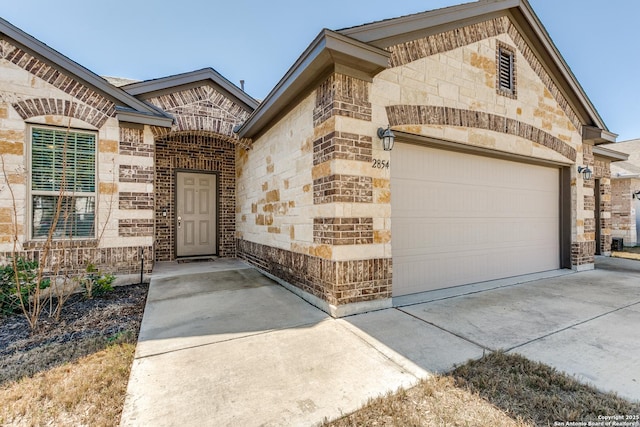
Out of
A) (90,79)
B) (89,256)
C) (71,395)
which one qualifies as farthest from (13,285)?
(90,79)

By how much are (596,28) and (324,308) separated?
10.3 meters

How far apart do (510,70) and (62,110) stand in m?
8.58

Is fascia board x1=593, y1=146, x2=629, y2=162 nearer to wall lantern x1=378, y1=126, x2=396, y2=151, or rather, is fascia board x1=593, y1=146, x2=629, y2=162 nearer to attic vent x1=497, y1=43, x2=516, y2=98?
attic vent x1=497, y1=43, x2=516, y2=98

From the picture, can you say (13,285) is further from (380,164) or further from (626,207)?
(626,207)

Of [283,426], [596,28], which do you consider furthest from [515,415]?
[596,28]

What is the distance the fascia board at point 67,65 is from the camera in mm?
4857

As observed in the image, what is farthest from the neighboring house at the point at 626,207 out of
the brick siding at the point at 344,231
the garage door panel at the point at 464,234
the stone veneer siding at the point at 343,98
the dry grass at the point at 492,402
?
the dry grass at the point at 492,402

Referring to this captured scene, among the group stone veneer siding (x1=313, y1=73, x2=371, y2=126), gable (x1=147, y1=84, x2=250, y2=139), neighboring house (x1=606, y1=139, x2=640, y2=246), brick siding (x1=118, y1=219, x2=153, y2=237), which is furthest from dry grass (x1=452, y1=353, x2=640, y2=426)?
neighboring house (x1=606, y1=139, x2=640, y2=246)

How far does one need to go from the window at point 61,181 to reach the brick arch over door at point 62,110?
0.86ft

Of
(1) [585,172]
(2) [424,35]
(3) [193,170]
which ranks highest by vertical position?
(2) [424,35]

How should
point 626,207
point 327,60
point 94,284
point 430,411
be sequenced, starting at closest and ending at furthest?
point 430,411, point 327,60, point 94,284, point 626,207

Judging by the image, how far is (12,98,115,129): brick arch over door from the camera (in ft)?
16.4

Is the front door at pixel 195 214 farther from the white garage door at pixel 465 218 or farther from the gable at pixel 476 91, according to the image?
the gable at pixel 476 91

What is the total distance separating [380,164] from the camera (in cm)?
423
